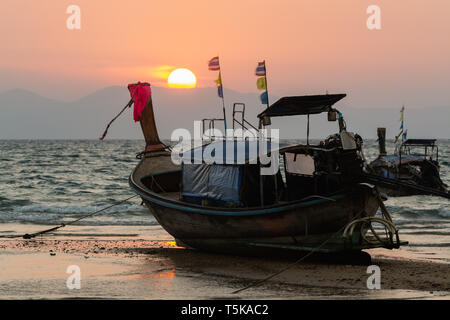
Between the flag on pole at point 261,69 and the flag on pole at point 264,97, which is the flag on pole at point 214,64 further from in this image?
the flag on pole at point 264,97

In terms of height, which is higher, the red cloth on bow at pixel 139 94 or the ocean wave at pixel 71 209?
the red cloth on bow at pixel 139 94

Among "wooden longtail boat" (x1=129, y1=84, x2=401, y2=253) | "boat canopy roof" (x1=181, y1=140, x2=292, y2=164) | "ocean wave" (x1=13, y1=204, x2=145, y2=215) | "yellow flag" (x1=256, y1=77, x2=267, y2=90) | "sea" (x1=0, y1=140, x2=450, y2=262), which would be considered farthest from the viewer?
"ocean wave" (x1=13, y1=204, x2=145, y2=215)

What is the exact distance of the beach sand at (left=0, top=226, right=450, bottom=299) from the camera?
33.4 feet

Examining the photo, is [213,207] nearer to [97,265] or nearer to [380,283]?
[97,265]

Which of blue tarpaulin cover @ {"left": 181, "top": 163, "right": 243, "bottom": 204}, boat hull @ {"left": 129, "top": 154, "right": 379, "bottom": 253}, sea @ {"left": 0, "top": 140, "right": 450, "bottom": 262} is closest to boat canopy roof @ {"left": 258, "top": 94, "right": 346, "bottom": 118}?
blue tarpaulin cover @ {"left": 181, "top": 163, "right": 243, "bottom": 204}

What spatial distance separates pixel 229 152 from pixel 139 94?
5.87 meters

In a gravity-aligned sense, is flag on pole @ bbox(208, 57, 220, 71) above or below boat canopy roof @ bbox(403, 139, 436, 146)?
above

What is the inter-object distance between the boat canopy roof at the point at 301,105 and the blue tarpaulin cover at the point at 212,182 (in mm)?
1543

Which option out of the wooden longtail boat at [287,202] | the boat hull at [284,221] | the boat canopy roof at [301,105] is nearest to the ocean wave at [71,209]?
the wooden longtail boat at [287,202]

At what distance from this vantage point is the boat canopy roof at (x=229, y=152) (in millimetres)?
13188

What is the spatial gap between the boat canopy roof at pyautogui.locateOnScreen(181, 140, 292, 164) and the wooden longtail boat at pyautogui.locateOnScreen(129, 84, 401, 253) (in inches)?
3.0

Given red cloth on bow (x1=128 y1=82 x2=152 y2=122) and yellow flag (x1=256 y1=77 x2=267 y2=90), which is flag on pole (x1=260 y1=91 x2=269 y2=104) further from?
red cloth on bow (x1=128 y1=82 x2=152 y2=122)

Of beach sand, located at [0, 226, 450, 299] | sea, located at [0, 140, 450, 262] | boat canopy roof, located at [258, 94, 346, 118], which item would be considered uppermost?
boat canopy roof, located at [258, 94, 346, 118]
